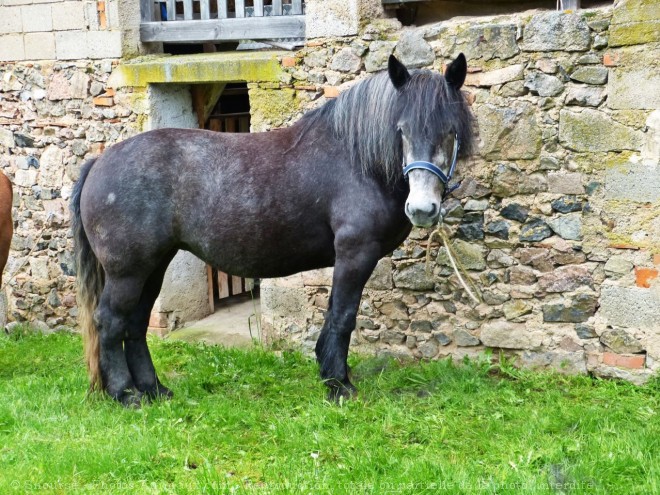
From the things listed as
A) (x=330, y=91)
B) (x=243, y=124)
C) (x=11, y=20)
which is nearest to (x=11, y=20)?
(x=11, y=20)

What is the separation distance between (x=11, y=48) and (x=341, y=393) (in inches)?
192

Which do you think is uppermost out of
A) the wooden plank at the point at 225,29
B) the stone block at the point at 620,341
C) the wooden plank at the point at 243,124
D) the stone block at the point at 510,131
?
the wooden plank at the point at 225,29

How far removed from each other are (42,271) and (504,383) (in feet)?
15.3

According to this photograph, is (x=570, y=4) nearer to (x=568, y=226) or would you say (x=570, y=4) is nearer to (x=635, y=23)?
(x=635, y=23)

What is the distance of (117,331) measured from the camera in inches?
218

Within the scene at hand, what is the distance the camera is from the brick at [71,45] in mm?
7785

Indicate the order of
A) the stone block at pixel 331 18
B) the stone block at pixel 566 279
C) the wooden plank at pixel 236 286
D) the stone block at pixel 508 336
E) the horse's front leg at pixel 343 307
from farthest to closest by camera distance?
1. the wooden plank at pixel 236 286
2. the stone block at pixel 331 18
3. the stone block at pixel 508 336
4. the stone block at pixel 566 279
5. the horse's front leg at pixel 343 307

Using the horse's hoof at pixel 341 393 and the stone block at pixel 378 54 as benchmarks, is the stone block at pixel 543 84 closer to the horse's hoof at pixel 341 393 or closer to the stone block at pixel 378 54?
the stone block at pixel 378 54

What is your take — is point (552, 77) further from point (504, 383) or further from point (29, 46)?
point (29, 46)

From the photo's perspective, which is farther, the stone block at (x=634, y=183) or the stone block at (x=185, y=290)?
the stone block at (x=185, y=290)

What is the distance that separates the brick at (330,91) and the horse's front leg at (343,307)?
172cm

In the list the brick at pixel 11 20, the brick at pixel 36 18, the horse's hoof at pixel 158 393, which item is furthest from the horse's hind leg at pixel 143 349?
the brick at pixel 11 20

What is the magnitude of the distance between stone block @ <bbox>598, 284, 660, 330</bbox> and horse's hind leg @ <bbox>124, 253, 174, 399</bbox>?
2.92 m

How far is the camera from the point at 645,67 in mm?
5504
